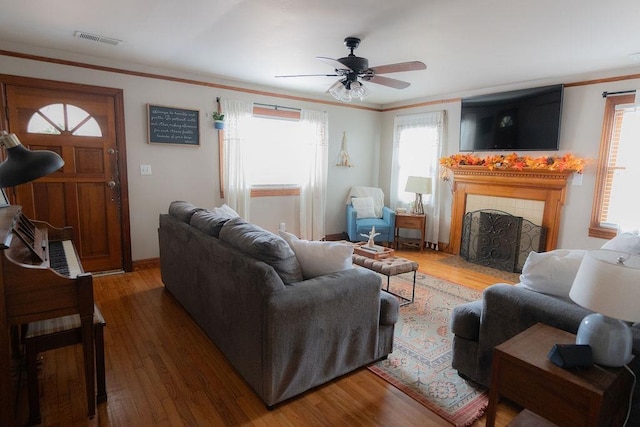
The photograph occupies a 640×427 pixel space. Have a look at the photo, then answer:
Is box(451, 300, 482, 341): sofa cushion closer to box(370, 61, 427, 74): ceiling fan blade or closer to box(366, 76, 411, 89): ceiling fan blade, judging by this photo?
box(370, 61, 427, 74): ceiling fan blade

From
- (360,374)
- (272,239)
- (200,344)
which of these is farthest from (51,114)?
(360,374)

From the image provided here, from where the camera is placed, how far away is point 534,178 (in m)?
4.36

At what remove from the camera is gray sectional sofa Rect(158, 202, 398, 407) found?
6.08 feet

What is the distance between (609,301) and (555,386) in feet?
1.27

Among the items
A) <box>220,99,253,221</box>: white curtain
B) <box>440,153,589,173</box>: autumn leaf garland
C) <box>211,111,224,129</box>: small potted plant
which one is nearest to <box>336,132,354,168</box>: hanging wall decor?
<box>440,153,589,173</box>: autumn leaf garland

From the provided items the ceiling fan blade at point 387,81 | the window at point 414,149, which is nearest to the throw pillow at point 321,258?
the ceiling fan blade at point 387,81

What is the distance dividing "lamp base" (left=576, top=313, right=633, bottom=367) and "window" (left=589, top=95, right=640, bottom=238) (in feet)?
10.0

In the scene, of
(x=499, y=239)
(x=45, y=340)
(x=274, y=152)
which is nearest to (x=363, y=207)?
(x=274, y=152)

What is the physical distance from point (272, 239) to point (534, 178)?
382 centimetres

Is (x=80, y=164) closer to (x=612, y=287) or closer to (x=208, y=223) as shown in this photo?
(x=208, y=223)

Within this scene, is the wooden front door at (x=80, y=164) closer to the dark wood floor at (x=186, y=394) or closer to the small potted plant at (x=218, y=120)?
the small potted plant at (x=218, y=120)

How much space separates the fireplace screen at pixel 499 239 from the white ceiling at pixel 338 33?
1791 mm

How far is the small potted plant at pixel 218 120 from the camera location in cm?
458

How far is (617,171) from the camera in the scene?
3.79m
